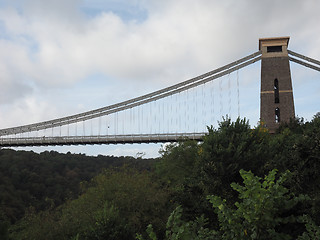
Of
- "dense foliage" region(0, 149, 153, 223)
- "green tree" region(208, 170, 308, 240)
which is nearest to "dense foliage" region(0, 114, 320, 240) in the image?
"green tree" region(208, 170, 308, 240)

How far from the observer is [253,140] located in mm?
23047

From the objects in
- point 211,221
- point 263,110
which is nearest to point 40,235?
point 211,221

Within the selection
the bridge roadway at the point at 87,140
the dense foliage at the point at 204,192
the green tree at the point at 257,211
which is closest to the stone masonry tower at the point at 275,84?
the bridge roadway at the point at 87,140

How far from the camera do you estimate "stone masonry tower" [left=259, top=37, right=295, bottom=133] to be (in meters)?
44.9

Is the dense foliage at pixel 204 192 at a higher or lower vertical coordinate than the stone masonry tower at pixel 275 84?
lower

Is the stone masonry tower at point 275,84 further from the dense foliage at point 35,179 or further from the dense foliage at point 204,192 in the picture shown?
the dense foliage at point 35,179

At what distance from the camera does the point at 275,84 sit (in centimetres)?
4675

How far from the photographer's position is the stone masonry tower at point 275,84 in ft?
147

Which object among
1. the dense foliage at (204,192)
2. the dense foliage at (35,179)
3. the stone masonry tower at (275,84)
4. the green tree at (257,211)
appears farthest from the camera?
the dense foliage at (35,179)

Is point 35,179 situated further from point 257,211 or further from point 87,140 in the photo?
point 257,211

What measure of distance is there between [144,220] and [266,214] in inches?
670

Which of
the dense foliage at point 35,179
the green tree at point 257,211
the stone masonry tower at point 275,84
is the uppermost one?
the stone masonry tower at point 275,84

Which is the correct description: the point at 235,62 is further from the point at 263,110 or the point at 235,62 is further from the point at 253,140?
the point at 253,140

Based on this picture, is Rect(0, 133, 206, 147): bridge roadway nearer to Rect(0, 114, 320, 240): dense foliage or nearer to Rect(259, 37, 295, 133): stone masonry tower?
Rect(259, 37, 295, 133): stone masonry tower
